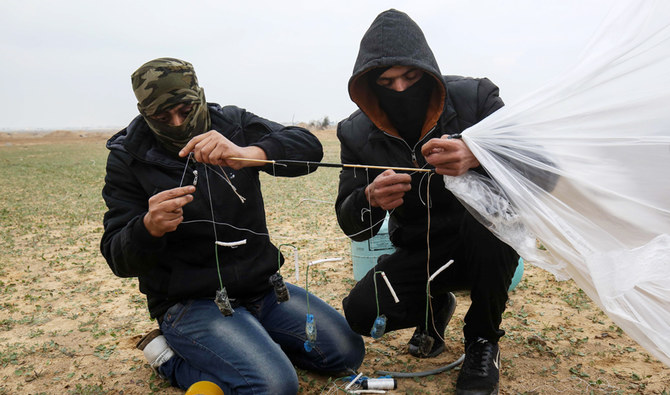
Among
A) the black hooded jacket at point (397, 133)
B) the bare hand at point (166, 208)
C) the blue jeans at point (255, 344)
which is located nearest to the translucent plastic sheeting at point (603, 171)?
the black hooded jacket at point (397, 133)

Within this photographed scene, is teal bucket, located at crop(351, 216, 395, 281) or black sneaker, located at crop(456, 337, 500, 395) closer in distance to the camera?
black sneaker, located at crop(456, 337, 500, 395)

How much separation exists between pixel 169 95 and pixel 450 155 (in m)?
1.56

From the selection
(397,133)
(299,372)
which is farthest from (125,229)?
(397,133)

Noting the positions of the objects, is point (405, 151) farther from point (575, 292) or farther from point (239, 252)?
point (575, 292)

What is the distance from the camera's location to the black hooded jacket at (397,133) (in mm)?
2693

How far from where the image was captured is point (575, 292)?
4098 millimetres

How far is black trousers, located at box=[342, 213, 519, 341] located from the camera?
2.62 meters

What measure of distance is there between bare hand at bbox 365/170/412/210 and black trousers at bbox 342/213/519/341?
0.43 m

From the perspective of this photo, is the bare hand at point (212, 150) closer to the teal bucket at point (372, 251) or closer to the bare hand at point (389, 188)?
the bare hand at point (389, 188)

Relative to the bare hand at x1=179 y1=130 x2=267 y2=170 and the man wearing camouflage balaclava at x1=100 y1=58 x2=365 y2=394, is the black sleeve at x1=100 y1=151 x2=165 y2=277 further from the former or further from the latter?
the bare hand at x1=179 y1=130 x2=267 y2=170

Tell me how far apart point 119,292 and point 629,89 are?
4484 mm

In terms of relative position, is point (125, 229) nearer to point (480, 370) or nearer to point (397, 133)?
point (397, 133)

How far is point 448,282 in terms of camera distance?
9.54 ft

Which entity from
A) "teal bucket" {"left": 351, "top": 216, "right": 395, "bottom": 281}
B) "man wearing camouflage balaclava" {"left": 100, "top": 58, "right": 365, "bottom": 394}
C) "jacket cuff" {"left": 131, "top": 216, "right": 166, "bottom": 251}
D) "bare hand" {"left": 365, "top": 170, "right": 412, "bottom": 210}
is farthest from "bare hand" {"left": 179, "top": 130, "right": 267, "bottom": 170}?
"teal bucket" {"left": 351, "top": 216, "right": 395, "bottom": 281}
